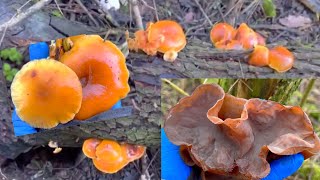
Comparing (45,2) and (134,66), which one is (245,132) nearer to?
(134,66)

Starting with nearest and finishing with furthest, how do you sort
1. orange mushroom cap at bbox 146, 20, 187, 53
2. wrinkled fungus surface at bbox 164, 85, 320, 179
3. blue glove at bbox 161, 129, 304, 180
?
wrinkled fungus surface at bbox 164, 85, 320, 179 → blue glove at bbox 161, 129, 304, 180 → orange mushroom cap at bbox 146, 20, 187, 53

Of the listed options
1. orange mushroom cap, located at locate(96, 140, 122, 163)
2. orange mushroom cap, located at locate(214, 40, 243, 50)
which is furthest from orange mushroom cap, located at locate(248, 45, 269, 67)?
orange mushroom cap, located at locate(96, 140, 122, 163)

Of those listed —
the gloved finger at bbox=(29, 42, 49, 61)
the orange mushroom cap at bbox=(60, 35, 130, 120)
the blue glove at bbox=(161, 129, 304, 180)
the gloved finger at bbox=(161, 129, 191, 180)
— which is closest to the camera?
the blue glove at bbox=(161, 129, 304, 180)

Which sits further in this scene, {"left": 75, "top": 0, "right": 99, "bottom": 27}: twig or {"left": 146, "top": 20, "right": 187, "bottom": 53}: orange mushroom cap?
{"left": 75, "top": 0, "right": 99, "bottom": 27}: twig

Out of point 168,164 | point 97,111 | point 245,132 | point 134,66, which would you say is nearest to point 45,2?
point 134,66

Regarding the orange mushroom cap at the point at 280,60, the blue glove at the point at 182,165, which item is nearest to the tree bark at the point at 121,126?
the blue glove at the point at 182,165

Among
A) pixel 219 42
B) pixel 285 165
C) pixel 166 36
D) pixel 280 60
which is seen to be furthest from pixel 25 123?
pixel 280 60

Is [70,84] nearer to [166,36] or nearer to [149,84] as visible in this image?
[149,84]

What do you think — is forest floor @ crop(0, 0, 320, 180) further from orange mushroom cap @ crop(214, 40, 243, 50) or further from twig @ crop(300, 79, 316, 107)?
twig @ crop(300, 79, 316, 107)

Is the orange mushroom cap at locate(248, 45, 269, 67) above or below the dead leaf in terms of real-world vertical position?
below
